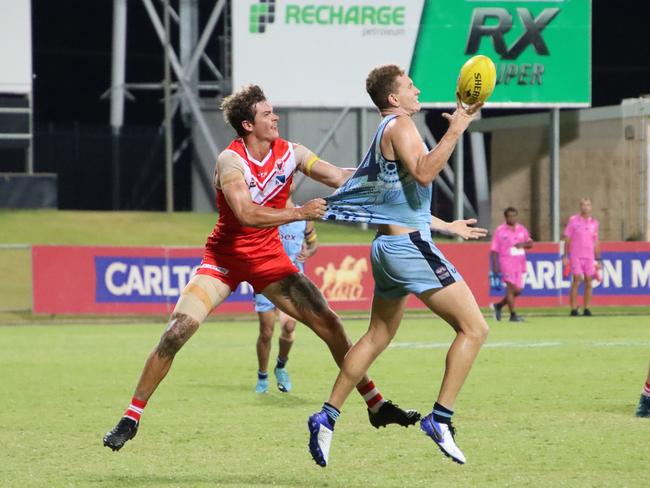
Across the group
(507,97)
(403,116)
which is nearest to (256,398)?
(403,116)

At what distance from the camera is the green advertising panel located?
1204 inches

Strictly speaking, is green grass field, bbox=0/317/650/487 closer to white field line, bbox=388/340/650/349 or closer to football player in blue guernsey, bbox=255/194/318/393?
white field line, bbox=388/340/650/349

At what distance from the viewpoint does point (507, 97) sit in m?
31.2

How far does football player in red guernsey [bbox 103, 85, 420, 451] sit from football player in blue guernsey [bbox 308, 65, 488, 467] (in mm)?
483

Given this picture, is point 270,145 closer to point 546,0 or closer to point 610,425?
point 610,425

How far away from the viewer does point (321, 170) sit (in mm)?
9172

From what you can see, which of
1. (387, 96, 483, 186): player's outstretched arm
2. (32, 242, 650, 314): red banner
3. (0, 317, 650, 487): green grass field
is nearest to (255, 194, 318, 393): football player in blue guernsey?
(0, 317, 650, 487): green grass field

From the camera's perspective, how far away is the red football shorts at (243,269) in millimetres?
9133

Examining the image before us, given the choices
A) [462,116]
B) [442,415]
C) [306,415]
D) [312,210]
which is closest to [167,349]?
[312,210]

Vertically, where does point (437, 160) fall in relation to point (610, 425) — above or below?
above

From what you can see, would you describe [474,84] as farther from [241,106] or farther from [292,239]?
[292,239]

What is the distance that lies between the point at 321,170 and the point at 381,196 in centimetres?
77

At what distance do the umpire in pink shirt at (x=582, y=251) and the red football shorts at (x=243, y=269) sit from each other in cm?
1576

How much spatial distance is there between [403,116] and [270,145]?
112 cm
